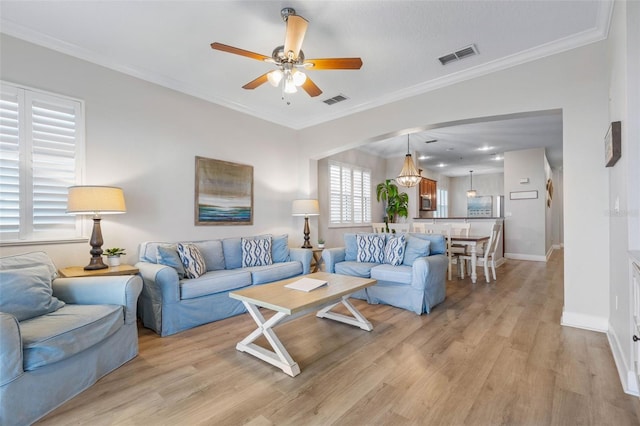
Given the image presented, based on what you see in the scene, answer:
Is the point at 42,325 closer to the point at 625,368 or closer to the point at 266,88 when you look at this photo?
the point at 266,88

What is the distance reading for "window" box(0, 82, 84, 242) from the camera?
2.68m

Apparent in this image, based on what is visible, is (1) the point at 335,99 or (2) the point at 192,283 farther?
(1) the point at 335,99

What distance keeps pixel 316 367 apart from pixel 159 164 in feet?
10.2

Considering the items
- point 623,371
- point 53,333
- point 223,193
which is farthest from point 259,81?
point 623,371

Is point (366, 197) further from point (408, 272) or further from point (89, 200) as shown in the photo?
point (89, 200)

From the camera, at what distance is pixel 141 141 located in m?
3.56

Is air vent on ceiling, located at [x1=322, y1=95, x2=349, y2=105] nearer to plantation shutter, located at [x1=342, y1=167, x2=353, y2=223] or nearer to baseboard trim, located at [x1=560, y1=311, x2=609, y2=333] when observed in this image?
plantation shutter, located at [x1=342, y1=167, x2=353, y2=223]

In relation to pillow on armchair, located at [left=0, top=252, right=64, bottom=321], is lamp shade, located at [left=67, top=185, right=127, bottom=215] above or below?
above

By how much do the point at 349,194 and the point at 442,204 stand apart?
22.3ft

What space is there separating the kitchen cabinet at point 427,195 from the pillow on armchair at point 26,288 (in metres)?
8.05

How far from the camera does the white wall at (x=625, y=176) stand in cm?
183

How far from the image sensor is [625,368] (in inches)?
76.7

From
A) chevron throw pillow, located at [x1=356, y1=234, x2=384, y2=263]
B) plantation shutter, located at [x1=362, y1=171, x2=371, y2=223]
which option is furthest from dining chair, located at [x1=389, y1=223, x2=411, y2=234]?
chevron throw pillow, located at [x1=356, y1=234, x2=384, y2=263]

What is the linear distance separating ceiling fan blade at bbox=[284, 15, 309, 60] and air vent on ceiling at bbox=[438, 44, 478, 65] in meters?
1.77
